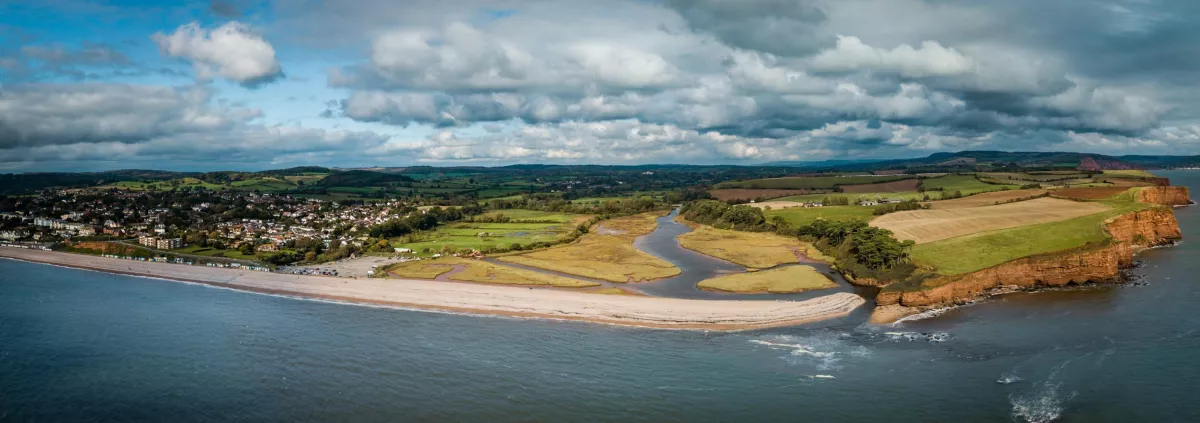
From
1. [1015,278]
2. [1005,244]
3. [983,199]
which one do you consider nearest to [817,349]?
[1015,278]

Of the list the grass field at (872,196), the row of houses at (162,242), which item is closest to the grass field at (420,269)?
the row of houses at (162,242)

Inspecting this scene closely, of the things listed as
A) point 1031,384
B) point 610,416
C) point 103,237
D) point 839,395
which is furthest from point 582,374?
point 103,237

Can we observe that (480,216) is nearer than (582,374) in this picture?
No

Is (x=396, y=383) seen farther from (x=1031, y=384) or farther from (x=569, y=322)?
(x=1031, y=384)

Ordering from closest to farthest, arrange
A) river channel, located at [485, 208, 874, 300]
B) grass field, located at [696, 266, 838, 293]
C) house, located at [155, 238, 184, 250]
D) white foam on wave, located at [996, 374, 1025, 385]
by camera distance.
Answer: white foam on wave, located at [996, 374, 1025, 385]
river channel, located at [485, 208, 874, 300]
grass field, located at [696, 266, 838, 293]
house, located at [155, 238, 184, 250]

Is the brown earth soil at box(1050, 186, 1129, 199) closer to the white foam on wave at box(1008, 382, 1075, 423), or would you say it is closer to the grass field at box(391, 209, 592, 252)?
the grass field at box(391, 209, 592, 252)

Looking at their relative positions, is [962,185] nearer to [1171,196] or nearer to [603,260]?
[1171,196]

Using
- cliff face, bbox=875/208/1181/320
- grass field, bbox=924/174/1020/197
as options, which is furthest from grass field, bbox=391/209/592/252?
grass field, bbox=924/174/1020/197
